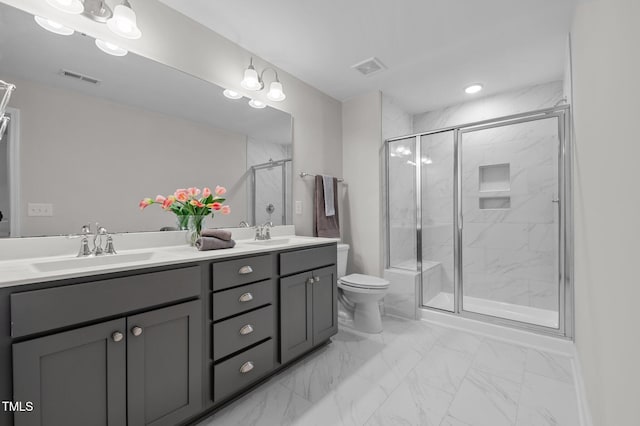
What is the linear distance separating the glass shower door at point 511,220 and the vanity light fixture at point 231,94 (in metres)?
2.07

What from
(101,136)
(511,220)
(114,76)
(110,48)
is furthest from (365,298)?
(110,48)

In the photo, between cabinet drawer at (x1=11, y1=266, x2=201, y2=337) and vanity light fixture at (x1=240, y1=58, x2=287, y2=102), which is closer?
cabinet drawer at (x1=11, y1=266, x2=201, y2=337)

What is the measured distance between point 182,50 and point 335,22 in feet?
3.45

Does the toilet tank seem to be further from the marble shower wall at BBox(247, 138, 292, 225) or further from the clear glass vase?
the clear glass vase

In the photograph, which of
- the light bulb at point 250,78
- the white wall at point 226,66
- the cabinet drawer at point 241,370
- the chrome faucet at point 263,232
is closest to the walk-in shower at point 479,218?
the white wall at point 226,66

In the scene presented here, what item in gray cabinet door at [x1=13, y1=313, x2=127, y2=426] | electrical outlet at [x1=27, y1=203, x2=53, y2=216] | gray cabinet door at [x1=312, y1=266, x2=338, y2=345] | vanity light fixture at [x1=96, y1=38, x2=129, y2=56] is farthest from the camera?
gray cabinet door at [x1=312, y1=266, x2=338, y2=345]

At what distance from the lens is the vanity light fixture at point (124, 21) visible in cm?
144

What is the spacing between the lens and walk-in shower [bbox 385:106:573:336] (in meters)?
2.72

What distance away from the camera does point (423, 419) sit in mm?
1448

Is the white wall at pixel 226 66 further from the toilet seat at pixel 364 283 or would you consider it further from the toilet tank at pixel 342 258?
the toilet seat at pixel 364 283

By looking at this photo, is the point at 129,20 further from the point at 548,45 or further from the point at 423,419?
A: the point at 548,45

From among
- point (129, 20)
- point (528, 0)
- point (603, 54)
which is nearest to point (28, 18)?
point (129, 20)

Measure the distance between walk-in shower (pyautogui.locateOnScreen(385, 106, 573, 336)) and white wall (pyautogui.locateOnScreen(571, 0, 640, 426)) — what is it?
1.31 meters

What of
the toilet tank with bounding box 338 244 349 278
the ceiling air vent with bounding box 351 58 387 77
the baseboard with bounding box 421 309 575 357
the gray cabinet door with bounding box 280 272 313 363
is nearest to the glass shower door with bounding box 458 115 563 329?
the baseboard with bounding box 421 309 575 357
